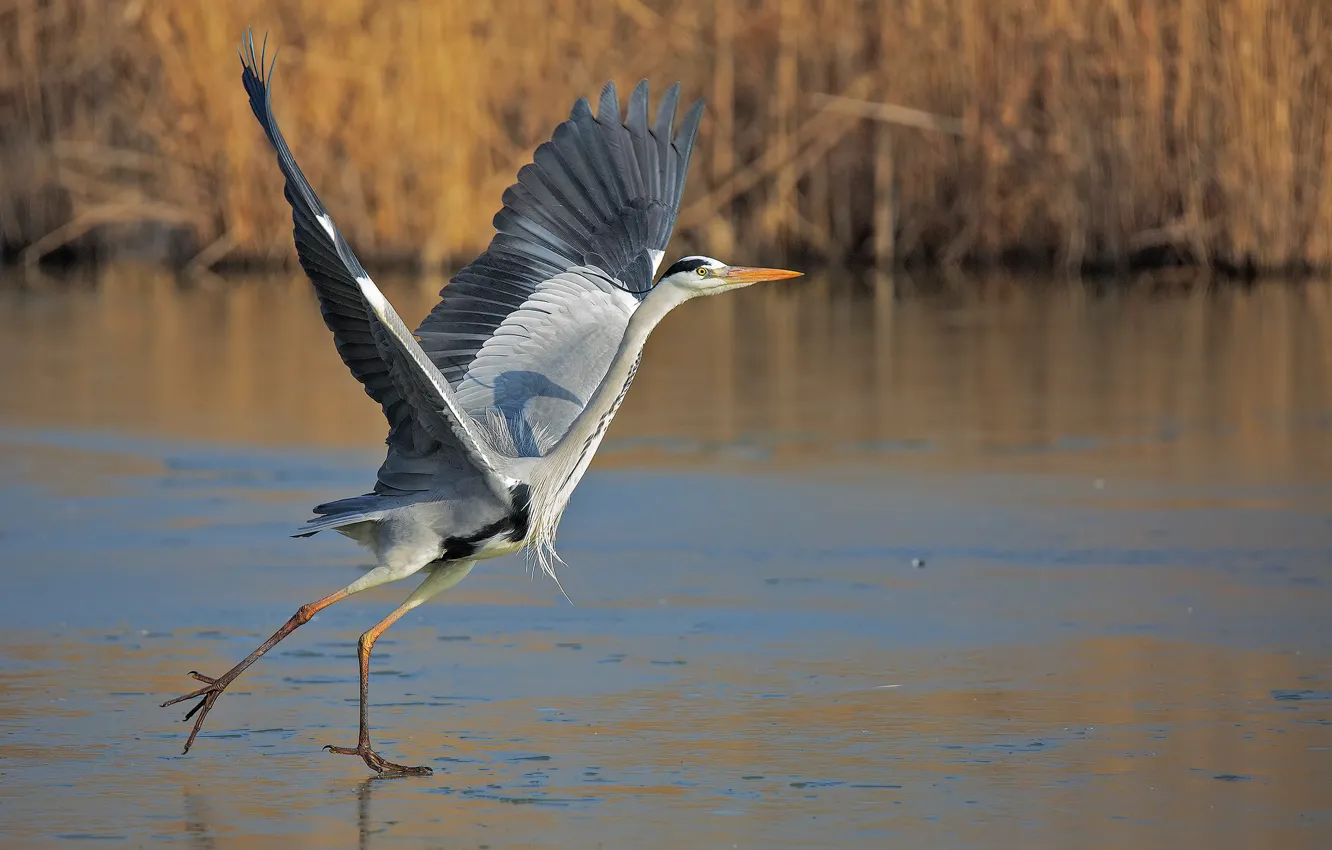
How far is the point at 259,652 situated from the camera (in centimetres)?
543

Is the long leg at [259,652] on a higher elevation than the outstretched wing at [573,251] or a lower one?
lower

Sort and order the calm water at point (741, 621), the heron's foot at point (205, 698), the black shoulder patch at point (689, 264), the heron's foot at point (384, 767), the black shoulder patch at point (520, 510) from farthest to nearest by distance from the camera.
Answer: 1. the black shoulder patch at point (689, 264)
2. the black shoulder patch at point (520, 510)
3. the heron's foot at point (205, 698)
4. the heron's foot at point (384, 767)
5. the calm water at point (741, 621)

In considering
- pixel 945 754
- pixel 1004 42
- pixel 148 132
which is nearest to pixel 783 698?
pixel 945 754

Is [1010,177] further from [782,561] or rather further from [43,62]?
[782,561]

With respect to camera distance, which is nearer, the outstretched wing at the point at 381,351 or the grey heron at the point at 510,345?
the outstretched wing at the point at 381,351

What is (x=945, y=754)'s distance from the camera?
4.95m

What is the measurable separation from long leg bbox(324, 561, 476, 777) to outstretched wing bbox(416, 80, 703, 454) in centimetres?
82

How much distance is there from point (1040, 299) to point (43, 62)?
8.43 metres

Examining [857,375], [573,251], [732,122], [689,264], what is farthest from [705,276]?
[732,122]

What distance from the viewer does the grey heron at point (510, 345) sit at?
5223mm

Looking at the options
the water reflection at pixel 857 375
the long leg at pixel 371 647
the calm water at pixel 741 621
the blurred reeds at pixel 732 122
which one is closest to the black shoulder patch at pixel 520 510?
the long leg at pixel 371 647

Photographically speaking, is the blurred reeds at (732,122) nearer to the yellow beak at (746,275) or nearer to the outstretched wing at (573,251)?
the outstretched wing at (573,251)

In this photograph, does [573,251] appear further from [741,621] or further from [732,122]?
[732,122]

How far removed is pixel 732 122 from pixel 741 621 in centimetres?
1123
